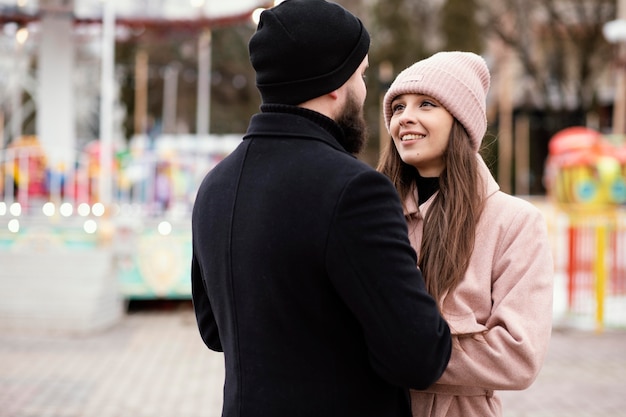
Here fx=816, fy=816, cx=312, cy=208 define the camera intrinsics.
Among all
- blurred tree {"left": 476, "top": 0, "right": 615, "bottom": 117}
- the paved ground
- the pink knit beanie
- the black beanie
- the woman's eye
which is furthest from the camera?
blurred tree {"left": 476, "top": 0, "right": 615, "bottom": 117}

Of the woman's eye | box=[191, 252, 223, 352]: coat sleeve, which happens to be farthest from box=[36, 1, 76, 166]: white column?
the woman's eye

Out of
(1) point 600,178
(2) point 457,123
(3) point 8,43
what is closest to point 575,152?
(1) point 600,178

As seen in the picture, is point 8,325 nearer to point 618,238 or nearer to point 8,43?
point 618,238

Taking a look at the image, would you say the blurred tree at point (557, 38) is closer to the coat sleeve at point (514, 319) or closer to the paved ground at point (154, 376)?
the paved ground at point (154, 376)

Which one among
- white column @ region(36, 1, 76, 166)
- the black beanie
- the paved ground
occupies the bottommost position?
the paved ground

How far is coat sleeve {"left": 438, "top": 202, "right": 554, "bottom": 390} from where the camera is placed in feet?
6.38

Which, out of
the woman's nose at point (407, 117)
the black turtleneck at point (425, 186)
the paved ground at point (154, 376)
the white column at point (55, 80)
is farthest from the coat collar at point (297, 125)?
the white column at point (55, 80)

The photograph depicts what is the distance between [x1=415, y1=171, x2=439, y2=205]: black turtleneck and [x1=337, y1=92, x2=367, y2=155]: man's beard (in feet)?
1.26

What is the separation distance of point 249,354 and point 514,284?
69cm

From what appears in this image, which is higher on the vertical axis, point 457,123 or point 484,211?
point 457,123

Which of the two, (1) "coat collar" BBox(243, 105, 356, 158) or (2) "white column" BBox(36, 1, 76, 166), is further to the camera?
(2) "white column" BBox(36, 1, 76, 166)

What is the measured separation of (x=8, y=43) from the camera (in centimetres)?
1928

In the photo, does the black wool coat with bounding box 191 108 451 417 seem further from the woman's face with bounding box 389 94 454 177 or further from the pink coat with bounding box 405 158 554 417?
the woman's face with bounding box 389 94 454 177

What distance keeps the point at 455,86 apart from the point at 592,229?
7.33 meters
